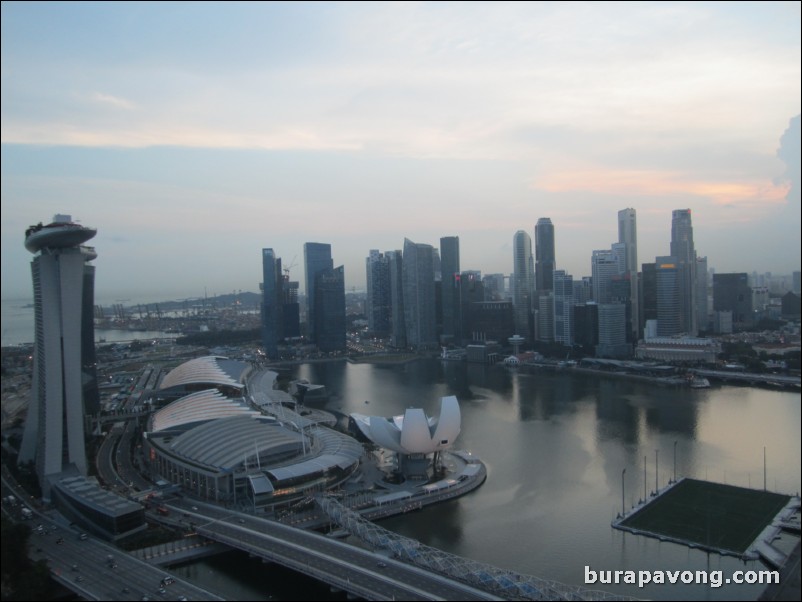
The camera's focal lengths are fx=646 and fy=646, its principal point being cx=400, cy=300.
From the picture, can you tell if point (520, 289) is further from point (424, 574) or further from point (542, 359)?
point (424, 574)

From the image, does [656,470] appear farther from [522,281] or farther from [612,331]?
[522,281]

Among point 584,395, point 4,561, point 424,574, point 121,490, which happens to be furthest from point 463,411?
point 4,561

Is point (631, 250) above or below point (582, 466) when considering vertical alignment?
above

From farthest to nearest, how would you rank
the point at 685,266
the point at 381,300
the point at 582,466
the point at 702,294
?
the point at 381,300 → the point at 702,294 → the point at 685,266 → the point at 582,466

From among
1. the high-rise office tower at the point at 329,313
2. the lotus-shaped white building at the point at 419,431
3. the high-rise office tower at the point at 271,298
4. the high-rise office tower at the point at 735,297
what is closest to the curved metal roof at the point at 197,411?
the lotus-shaped white building at the point at 419,431

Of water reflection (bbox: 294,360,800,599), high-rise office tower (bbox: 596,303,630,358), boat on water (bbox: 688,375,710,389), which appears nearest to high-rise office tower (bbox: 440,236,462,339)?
high-rise office tower (bbox: 596,303,630,358)

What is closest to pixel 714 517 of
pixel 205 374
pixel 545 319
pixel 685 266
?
pixel 205 374
